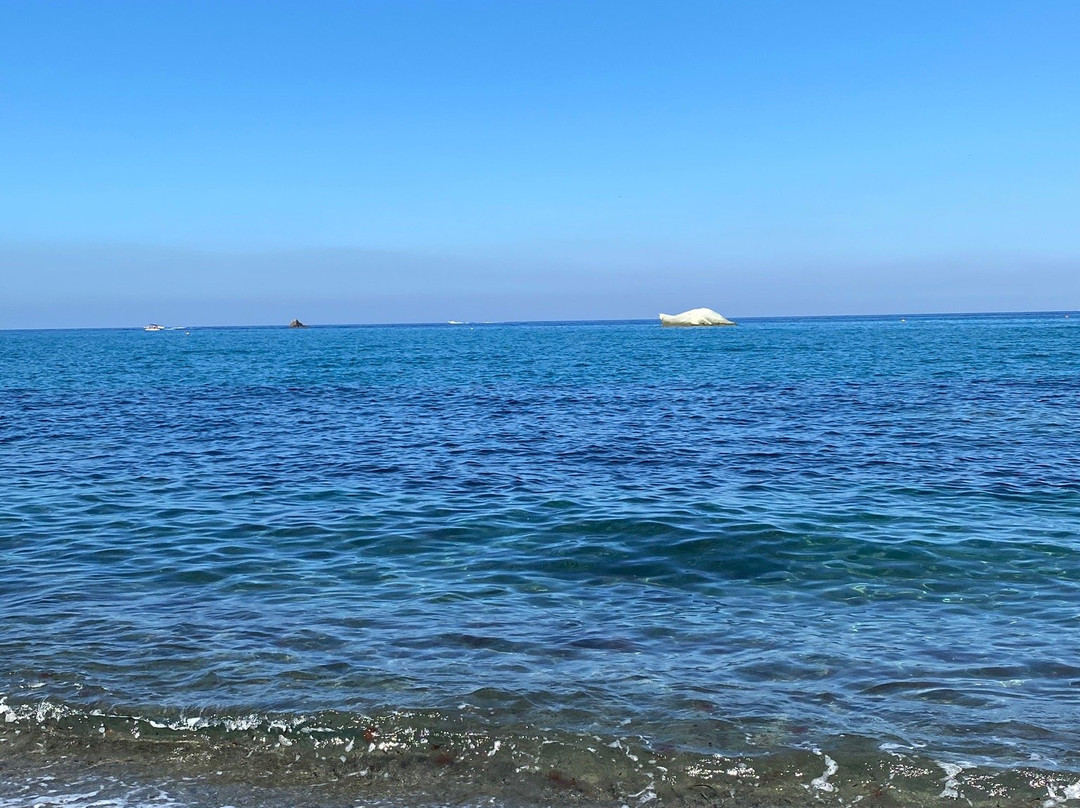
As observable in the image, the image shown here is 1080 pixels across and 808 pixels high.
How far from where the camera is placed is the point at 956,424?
3034 centimetres

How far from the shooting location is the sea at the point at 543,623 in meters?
7.69

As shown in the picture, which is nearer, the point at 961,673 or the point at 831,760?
the point at 831,760

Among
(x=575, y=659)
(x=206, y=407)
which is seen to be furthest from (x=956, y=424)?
(x=206, y=407)

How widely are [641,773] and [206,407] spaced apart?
118 ft

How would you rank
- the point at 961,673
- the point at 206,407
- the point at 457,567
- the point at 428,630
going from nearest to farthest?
1. the point at 961,673
2. the point at 428,630
3. the point at 457,567
4. the point at 206,407

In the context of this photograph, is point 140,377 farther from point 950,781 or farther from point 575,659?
point 950,781

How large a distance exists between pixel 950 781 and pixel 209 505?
15.0 metres

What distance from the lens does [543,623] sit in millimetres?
11312

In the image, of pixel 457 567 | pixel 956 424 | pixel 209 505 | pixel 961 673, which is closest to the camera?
pixel 961 673

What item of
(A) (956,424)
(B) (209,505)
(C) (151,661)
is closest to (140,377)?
(B) (209,505)

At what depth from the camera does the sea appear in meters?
7.69

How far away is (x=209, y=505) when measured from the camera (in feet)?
61.0

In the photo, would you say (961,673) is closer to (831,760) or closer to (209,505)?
(831,760)

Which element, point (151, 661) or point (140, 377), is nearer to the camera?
point (151, 661)
